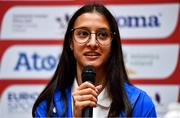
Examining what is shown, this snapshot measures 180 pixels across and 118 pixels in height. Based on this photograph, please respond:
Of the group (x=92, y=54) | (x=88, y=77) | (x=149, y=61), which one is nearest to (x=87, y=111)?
(x=88, y=77)

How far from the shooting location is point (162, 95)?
274cm

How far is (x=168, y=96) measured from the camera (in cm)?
274

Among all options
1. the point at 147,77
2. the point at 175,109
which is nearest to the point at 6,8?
the point at 147,77

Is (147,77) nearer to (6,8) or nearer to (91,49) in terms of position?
(6,8)

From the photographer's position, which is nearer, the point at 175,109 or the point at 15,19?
the point at 175,109

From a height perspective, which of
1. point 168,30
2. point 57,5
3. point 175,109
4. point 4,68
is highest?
point 57,5

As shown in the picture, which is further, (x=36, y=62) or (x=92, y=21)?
(x=36, y=62)

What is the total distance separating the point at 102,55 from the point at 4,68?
62.0 inches

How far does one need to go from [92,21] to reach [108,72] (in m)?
0.18

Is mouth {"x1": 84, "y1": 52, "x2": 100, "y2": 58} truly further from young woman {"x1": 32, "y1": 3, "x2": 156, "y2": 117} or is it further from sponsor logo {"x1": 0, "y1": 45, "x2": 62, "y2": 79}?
sponsor logo {"x1": 0, "y1": 45, "x2": 62, "y2": 79}

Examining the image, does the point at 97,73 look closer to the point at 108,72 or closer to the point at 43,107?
the point at 108,72

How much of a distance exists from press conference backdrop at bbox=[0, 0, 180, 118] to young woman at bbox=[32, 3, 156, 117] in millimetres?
1297

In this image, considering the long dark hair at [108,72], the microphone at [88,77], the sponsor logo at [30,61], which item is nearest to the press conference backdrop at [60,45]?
the sponsor logo at [30,61]

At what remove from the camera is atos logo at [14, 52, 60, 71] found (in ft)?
9.15
